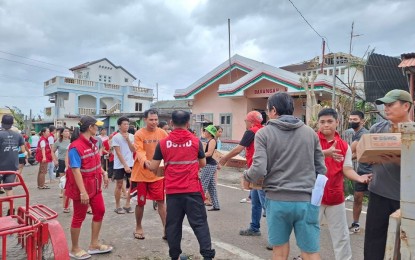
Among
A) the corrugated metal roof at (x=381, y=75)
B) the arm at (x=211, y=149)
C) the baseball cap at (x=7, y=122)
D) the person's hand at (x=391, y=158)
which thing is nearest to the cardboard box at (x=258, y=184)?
the person's hand at (x=391, y=158)

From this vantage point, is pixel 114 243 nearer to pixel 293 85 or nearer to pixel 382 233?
pixel 382 233

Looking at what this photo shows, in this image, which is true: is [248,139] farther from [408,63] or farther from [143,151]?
[408,63]

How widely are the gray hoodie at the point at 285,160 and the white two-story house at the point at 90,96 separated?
31464 mm

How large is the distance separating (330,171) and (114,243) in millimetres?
3029

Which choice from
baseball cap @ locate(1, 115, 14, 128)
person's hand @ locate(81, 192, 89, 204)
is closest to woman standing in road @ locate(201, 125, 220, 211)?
person's hand @ locate(81, 192, 89, 204)

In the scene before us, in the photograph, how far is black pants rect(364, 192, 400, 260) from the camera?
2826 mm

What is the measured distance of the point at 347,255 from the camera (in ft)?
11.4

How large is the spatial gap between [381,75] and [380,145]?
344 inches

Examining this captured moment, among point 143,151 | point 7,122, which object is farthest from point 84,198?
point 7,122

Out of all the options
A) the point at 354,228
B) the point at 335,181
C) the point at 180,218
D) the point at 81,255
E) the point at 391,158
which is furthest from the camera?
the point at 354,228

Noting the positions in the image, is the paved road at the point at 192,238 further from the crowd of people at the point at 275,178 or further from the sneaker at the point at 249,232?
the crowd of people at the point at 275,178

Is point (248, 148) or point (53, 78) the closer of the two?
point (248, 148)

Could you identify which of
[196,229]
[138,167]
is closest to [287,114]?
[196,229]

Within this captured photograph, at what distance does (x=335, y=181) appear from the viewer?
3.60 m
